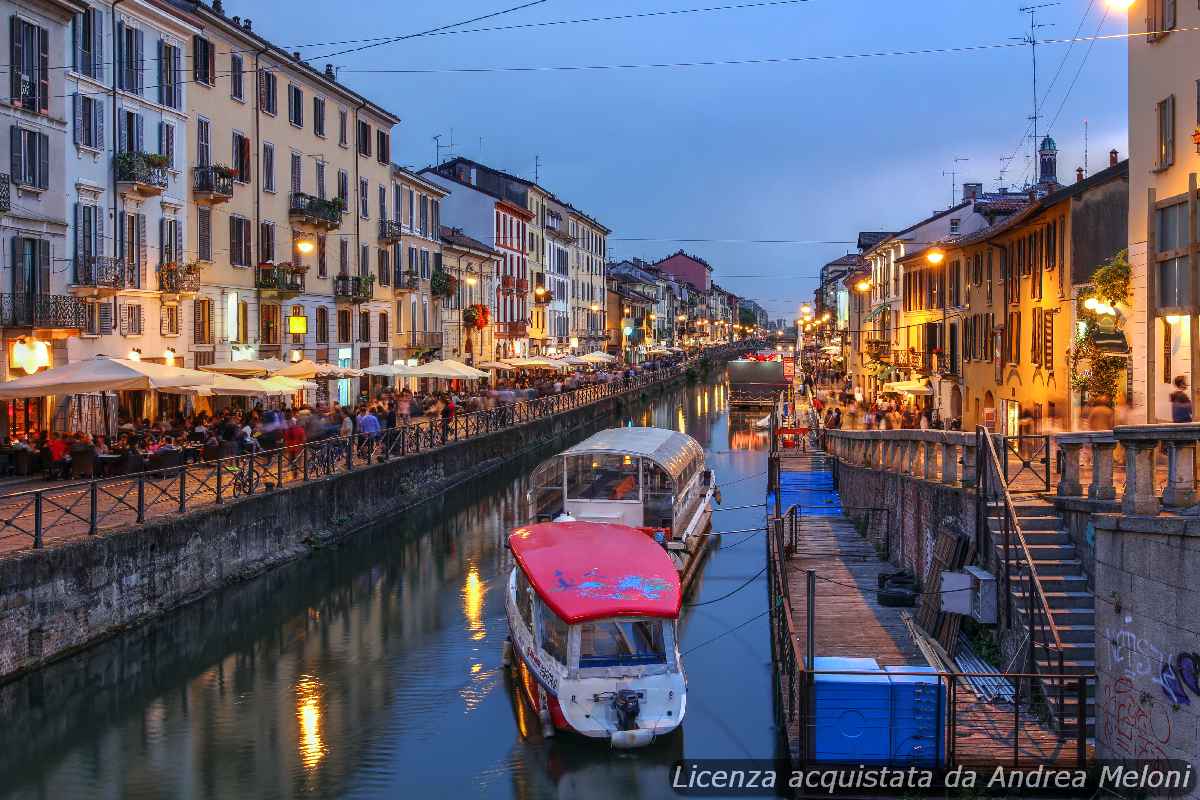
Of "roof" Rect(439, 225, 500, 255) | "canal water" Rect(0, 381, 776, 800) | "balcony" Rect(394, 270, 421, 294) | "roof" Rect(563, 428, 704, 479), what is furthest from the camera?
"roof" Rect(439, 225, 500, 255)

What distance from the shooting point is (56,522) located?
1850cm

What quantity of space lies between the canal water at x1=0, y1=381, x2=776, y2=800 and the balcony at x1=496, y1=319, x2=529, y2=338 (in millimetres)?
49806

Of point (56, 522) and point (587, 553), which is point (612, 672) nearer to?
point (587, 553)

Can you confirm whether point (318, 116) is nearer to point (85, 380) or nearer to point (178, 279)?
point (178, 279)

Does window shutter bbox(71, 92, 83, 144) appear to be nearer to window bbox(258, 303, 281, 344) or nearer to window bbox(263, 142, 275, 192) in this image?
window bbox(258, 303, 281, 344)

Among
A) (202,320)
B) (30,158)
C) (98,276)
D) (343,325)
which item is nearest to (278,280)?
(202,320)

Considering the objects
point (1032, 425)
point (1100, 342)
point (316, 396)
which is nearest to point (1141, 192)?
point (1100, 342)

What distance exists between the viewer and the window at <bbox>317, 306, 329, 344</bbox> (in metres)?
47.4

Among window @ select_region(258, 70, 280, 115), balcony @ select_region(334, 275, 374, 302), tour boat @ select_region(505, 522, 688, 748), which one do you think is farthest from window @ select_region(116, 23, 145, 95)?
tour boat @ select_region(505, 522, 688, 748)

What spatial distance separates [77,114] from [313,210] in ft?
50.6

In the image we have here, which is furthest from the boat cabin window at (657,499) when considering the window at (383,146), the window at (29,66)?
the window at (383,146)

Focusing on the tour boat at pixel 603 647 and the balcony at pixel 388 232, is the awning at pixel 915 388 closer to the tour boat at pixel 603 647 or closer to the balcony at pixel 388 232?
the balcony at pixel 388 232

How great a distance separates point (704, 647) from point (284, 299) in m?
27.5

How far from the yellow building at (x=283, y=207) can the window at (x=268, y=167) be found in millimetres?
52
